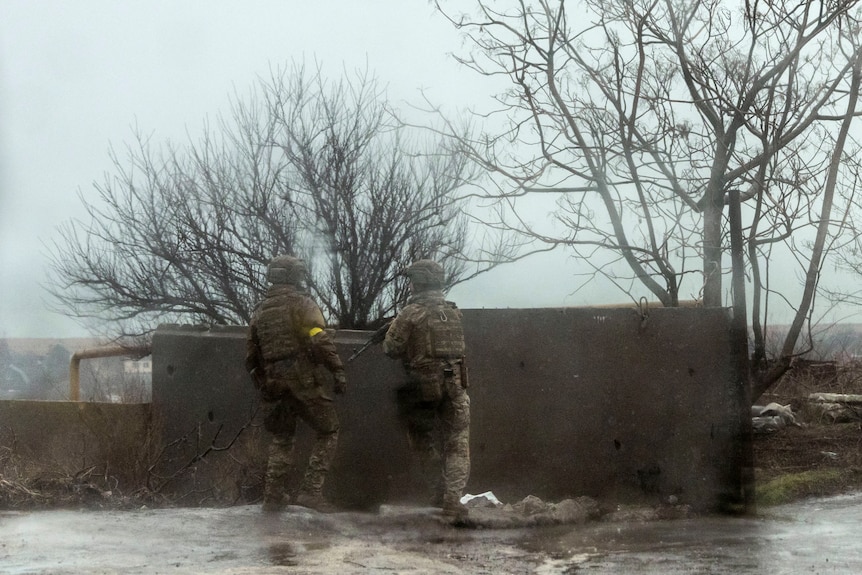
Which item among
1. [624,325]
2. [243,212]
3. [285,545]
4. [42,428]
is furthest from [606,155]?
[42,428]

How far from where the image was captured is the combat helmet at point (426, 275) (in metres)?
7.49

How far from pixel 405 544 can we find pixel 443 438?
1.36 m

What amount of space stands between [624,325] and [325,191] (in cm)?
628

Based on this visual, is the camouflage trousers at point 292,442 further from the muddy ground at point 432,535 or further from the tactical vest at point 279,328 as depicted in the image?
the tactical vest at point 279,328

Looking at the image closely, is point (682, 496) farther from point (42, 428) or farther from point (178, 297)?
point (178, 297)

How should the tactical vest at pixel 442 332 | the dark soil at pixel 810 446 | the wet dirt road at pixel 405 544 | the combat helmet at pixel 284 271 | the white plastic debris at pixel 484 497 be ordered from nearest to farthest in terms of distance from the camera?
the wet dirt road at pixel 405 544, the tactical vest at pixel 442 332, the combat helmet at pixel 284 271, the white plastic debris at pixel 484 497, the dark soil at pixel 810 446

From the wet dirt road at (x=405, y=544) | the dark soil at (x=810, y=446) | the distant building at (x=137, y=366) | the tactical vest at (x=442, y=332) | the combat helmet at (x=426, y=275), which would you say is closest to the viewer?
the wet dirt road at (x=405, y=544)

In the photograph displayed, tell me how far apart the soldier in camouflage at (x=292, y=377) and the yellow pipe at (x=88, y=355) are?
4.13 metres

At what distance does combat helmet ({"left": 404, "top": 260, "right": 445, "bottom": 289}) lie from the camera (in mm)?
7492

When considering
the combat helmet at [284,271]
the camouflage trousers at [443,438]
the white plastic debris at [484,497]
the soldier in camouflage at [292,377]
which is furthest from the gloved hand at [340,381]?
the white plastic debris at [484,497]

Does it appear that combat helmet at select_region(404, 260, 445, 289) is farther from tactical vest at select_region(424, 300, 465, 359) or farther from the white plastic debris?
the white plastic debris

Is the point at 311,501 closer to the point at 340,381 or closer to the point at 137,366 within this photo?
→ the point at 340,381

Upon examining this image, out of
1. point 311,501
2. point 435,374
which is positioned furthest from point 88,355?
point 435,374

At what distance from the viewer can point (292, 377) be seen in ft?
24.6
